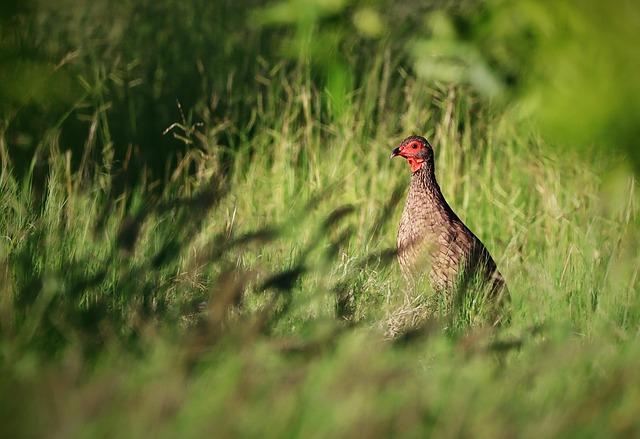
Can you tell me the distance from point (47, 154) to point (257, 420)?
3940 millimetres

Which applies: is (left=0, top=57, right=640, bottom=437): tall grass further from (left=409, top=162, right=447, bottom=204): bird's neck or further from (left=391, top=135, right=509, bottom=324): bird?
(left=409, top=162, right=447, bottom=204): bird's neck

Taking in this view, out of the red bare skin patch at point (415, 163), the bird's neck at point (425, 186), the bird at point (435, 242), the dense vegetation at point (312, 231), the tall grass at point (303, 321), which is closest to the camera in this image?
the tall grass at point (303, 321)

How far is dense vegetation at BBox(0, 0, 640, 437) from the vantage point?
273 cm

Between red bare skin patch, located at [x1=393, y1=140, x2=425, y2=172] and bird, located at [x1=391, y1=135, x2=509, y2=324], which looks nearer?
bird, located at [x1=391, y1=135, x2=509, y2=324]

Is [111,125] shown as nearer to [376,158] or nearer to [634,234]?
[376,158]

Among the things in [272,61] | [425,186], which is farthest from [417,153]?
[272,61]

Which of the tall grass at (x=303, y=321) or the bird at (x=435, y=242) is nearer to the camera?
Answer: the tall grass at (x=303, y=321)

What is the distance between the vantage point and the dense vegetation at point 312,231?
273 centimetres

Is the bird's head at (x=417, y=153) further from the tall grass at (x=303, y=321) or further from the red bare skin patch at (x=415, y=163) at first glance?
the tall grass at (x=303, y=321)

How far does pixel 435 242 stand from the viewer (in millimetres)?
4723

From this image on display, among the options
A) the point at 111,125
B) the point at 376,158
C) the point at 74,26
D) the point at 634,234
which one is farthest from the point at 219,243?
the point at 74,26

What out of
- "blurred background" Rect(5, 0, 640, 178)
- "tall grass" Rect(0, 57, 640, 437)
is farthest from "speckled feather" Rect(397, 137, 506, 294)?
"blurred background" Rect(5, 0, 640, 178)

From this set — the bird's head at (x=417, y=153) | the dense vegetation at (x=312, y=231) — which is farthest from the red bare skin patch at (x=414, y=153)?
the dense vegetation at (x=312, y=231)

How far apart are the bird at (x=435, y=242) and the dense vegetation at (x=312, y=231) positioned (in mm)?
124
